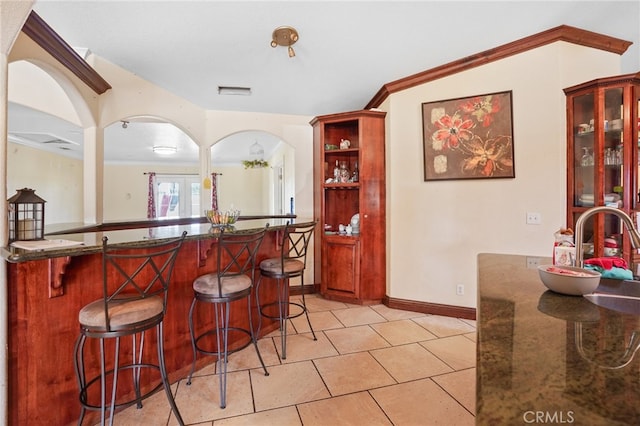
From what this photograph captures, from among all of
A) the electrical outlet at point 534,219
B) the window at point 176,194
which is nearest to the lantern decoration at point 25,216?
the electrical outlet at point 534,219

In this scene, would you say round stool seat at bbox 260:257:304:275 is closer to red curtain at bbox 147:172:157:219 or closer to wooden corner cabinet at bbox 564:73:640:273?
wooden corner cabinet at bbox 564:73:640:273

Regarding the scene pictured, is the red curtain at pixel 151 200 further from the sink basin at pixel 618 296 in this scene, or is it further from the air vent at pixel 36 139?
the sink basin at pixel 618 296

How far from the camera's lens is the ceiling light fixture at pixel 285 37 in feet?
7.66

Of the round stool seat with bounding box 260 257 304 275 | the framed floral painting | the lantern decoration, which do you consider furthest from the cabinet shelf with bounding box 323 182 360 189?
the lantern decoration

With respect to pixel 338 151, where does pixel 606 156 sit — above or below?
below

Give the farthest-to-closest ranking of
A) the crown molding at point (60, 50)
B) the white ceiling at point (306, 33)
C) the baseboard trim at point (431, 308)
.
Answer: the baseboard trim at point (431, 308) < the white ceiling at point (306, 33) < the crown molding at point (60, 50)

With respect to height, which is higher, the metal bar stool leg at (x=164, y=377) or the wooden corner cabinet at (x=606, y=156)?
the wooden corner cabinet at (x=606, y=156)

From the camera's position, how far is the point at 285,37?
7.93ft

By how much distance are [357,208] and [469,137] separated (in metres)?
1.62

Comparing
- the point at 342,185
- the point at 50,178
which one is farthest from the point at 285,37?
the point at 50,178

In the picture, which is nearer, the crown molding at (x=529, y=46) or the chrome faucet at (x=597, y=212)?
the chrome faucet at (x=597, y=212)

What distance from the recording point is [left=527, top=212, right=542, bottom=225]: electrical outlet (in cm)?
273

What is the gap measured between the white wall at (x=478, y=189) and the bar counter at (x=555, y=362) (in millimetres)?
1971

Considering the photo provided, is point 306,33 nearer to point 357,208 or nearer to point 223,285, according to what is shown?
point 223,285
